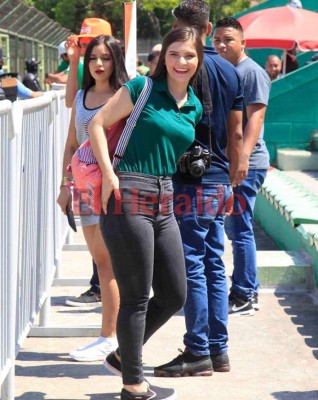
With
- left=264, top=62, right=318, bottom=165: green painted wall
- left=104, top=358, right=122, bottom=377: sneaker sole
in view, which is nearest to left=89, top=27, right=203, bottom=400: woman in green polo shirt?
left=104, top=358, right=122, bottom=377: sneaker sole

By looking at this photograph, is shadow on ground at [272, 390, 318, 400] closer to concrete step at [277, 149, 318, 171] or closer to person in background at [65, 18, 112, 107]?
person in background at [65, 18, 112, 107]

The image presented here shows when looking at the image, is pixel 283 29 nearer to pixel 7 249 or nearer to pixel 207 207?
pixel 207 207

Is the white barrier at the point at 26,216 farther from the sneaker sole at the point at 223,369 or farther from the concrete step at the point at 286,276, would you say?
the concrete step at the point at 286,276

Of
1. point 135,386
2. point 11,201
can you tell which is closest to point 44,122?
point 11,201

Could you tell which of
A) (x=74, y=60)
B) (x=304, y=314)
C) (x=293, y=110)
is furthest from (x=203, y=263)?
(x=293, y=110)

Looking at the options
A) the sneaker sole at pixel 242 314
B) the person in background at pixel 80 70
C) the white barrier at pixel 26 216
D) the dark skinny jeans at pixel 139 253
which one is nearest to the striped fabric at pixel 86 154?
the white barrier at pixel 26 216

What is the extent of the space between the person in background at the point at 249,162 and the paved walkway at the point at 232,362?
0.21 metres

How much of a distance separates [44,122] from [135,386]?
2065 millimetres

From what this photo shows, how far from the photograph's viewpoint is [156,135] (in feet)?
15.0

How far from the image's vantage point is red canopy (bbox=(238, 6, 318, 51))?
17.2 metres

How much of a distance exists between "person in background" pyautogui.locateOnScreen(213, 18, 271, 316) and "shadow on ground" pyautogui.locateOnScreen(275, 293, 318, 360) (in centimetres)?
28

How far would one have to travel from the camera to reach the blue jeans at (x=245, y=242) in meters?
6.72

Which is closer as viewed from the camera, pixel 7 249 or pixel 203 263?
pixel 7 249

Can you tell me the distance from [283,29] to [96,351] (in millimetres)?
12662
